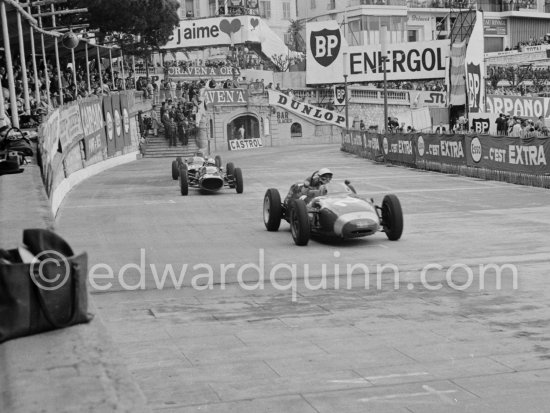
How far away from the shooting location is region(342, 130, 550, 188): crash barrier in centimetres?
2730

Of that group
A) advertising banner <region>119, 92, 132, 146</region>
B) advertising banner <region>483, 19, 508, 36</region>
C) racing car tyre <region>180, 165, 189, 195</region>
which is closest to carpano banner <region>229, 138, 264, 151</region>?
advertising banner <region>119, 92, 132, 146</region>

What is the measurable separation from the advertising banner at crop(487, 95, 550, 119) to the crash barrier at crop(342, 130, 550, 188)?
11.1 meters

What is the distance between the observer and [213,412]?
7031 millimetres

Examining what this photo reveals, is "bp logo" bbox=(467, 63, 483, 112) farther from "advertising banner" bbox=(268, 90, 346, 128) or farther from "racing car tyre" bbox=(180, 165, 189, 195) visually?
"racing car tyre" bbox=(180, 165, 189, 195)

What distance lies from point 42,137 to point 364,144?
27.1 m

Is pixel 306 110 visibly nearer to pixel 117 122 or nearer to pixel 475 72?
pixel 475 72

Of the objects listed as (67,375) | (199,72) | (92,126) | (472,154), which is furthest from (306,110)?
(67,375)

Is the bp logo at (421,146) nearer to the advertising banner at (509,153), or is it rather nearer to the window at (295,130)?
the advertising banner at (509,153)

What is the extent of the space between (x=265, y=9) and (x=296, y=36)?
261 inches

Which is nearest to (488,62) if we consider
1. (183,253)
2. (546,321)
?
(183,253)

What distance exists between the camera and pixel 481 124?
140ft

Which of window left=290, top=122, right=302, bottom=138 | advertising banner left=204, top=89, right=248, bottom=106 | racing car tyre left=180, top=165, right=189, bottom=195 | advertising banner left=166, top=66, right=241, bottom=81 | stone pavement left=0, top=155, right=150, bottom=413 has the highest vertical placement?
advertising banner left=166, top=66, right=241, bottom=81

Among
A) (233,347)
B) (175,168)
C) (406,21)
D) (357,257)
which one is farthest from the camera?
(406,21)

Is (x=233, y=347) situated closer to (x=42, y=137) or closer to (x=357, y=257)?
(x=357, y=257)
